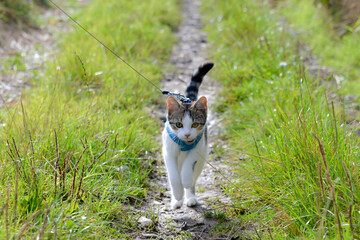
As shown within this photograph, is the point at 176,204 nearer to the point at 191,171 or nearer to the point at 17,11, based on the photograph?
the point at 191,171

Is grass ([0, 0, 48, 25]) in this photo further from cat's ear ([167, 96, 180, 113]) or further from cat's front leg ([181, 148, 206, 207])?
cat's front leg ([181, 148, 206, 207])

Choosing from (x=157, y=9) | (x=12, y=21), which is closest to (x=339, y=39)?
(x=157, y=9)

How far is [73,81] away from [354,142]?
298 cm

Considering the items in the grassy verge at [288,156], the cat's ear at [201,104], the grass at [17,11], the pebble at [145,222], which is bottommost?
the pebble at [145,222]

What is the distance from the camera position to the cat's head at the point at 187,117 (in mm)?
2850

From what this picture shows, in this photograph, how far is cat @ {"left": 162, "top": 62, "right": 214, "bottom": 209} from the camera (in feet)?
9.32

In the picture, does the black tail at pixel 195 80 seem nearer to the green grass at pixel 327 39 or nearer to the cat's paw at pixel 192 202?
the cat's paw at pixel 192 202

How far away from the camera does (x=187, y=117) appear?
288 cm

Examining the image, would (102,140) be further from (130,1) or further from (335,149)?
(130,1)

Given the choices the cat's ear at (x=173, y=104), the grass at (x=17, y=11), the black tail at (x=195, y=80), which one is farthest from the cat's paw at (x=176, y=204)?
the grass at (x=17, y=11)

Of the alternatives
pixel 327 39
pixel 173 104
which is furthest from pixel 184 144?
pixel 327 39

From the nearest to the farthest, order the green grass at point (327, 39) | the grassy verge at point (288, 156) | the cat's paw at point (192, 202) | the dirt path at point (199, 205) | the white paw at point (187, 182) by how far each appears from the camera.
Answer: the grassy verge at point (288, 156)
the dirt path at point (199, 205)
the white paw at point (187, 182)
the cat's paw at point (192, 202)
the green grass at point (327, 39)

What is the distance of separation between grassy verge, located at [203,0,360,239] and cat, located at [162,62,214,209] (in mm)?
372

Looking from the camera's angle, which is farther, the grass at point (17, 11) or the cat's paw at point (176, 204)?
the grass at point (17, 11)
